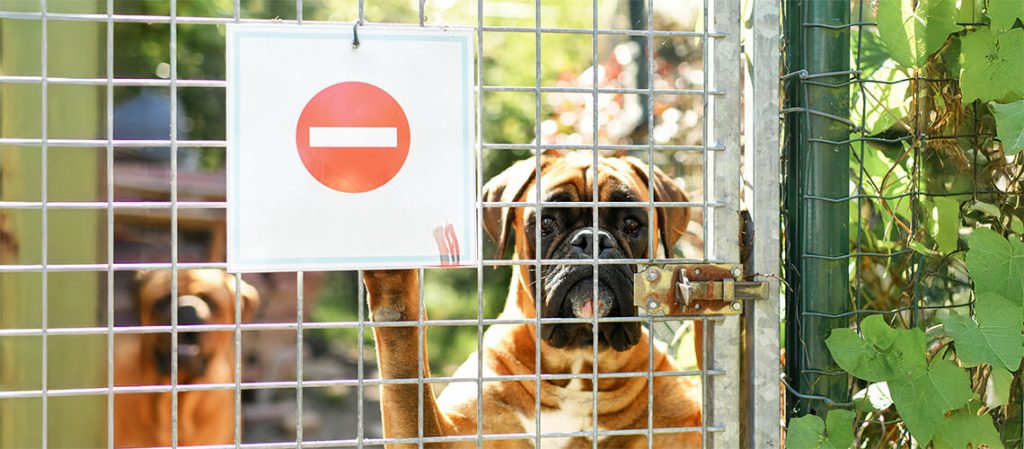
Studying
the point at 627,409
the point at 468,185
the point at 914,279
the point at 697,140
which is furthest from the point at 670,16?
the point at 468,185

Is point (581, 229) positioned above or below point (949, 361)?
above

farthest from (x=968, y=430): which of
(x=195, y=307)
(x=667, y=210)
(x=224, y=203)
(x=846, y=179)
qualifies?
(x=195, y=307)

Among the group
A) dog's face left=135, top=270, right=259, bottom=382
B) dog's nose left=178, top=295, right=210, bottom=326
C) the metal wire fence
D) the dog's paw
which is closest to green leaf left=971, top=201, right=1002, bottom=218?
the metal wire fence

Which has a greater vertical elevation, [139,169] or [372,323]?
[139,169]

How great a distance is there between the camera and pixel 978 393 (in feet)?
5.20

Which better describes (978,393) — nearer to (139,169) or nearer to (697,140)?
(697,140)

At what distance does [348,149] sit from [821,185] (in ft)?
2.66

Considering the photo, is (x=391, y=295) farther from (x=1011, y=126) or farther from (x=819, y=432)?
(x=1011, y=126)

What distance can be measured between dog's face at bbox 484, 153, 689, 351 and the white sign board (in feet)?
1.86

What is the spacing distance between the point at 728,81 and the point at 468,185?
0.47 m

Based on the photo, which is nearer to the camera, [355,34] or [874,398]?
[355,34]

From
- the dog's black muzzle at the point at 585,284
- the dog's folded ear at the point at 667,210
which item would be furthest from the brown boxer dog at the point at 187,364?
the dog's folded ear at the point at 667,210

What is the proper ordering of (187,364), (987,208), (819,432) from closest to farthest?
1. (819,432)
2. (987,208)
3. (187,364)

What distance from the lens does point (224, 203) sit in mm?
1355
